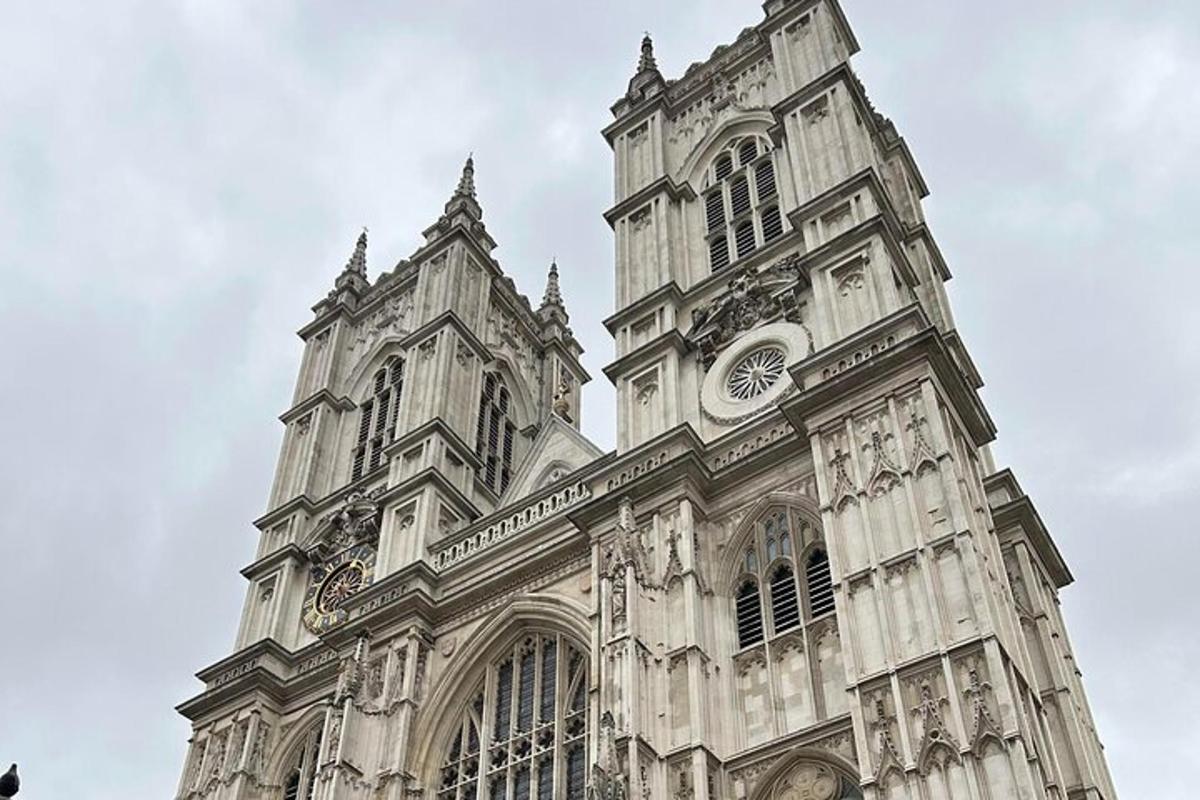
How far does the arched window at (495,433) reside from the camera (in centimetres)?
3475

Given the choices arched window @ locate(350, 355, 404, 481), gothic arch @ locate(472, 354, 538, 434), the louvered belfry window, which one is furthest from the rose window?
the louvered belfry window

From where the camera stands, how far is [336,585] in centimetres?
3159

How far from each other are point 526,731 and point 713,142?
1696 centimetres

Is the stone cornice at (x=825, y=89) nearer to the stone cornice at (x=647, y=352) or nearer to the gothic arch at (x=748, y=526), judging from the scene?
the stone cornice at (x=647, y=352)

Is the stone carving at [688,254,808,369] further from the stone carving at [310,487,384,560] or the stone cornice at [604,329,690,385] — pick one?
the stone carving at [310,487,384,560]

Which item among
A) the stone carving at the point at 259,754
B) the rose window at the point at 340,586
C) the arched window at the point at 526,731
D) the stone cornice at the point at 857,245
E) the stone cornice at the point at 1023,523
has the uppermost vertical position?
the stone cornice at the point at 857,245

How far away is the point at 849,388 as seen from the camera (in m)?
22.5

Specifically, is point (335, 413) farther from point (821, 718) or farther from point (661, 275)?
point (821, 718)

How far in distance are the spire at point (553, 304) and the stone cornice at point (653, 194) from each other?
10.2 m

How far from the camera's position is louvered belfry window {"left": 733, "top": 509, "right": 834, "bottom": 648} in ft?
70.4

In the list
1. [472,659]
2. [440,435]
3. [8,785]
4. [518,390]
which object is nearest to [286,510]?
[440,435]

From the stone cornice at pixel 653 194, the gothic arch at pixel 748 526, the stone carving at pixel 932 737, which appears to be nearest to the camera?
the stone carving at pixel 932 737

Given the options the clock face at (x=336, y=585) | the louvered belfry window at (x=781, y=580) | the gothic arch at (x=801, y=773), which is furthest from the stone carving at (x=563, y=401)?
the gothic arch at (x=801, y=773)

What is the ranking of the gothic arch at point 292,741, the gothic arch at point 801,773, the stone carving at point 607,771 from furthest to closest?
the gothic arch at point 292,741, the gothic arch at point 801,773, the stone carving at point 607,771
